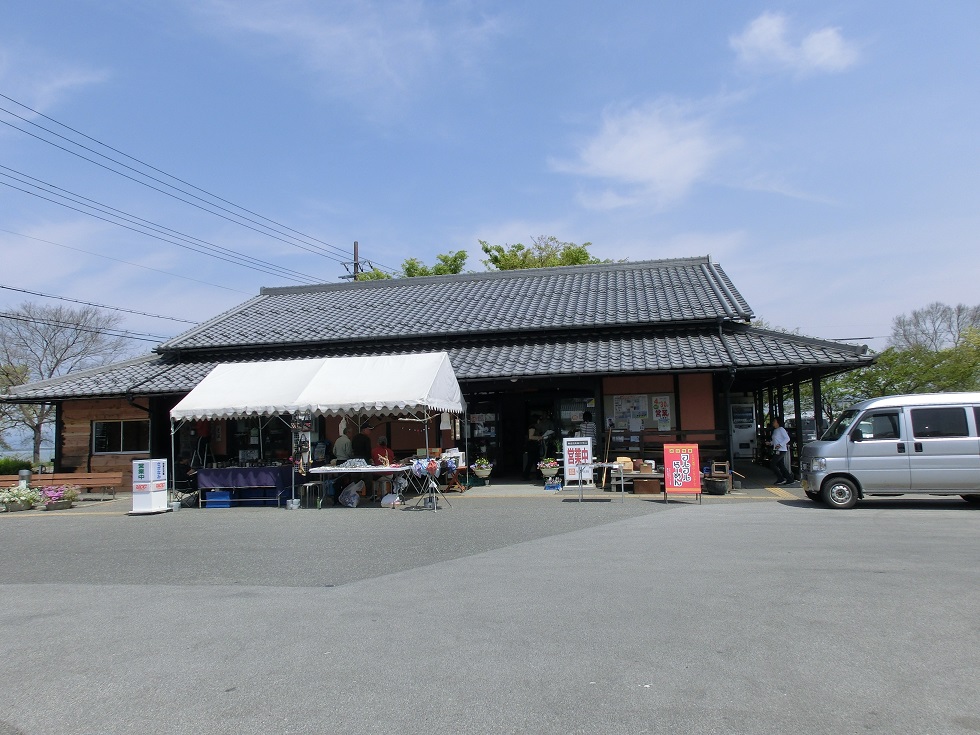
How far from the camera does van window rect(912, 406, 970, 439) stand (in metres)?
13.0

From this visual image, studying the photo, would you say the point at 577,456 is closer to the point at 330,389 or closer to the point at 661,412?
the point at 661,412

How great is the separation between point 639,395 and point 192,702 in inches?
617

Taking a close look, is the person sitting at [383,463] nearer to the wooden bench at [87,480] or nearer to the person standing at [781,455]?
the wooden bench at [87,480]

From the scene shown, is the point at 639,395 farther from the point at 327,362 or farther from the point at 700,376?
the point at 327,362

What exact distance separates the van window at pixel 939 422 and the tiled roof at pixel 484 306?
628cm

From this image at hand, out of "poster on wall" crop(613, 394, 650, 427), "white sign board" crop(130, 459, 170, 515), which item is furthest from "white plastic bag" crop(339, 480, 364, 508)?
"poster on wall" crop(613, 394, 650, 427)

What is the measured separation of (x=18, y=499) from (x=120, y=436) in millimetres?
4050

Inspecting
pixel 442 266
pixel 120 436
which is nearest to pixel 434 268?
pixel 442 266

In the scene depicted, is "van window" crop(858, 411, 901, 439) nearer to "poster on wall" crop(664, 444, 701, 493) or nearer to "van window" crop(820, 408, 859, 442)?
"van window" crop(820, 408, 859, 442)

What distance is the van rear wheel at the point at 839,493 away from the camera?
43.5 ft

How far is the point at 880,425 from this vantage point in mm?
13352

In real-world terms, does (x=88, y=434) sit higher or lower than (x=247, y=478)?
higher

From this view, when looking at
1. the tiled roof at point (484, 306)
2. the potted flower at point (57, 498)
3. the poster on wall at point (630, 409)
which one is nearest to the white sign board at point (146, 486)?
the potted flower at point (57, 498)

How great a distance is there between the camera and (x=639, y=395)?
1917 cm
